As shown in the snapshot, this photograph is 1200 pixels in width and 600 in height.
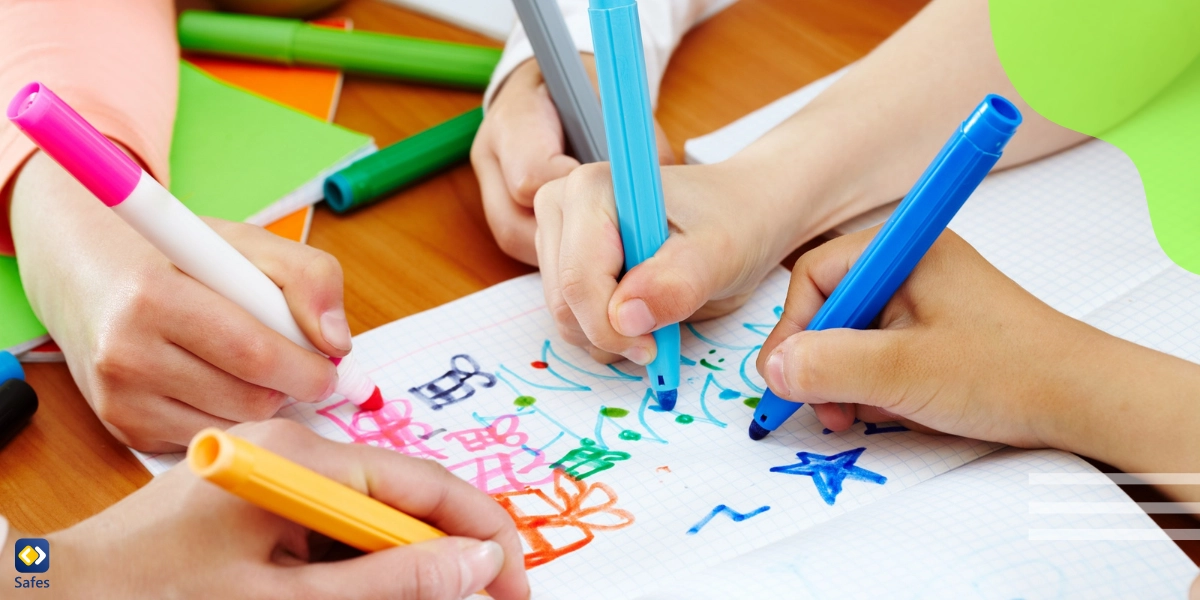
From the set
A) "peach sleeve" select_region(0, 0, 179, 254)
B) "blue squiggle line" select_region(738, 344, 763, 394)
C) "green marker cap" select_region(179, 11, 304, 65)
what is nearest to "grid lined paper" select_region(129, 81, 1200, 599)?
"blue squiggle line" select_region(738, 344, 763, 394)

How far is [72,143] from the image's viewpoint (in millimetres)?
346

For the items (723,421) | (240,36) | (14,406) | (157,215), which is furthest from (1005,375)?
(240,36)

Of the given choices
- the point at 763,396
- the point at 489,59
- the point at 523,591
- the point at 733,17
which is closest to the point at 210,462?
the point at 523,591

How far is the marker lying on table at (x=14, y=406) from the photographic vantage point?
1.50 feet

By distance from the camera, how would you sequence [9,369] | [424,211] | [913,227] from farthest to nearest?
[424,211] < [9,369] < [913,227]

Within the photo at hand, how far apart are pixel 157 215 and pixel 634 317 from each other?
0.67ft

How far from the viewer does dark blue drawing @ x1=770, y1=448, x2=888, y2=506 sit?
0.40 meters

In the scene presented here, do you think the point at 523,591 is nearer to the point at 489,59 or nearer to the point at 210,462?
the point at 210,462

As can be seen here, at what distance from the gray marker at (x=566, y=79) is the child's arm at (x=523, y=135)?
0.05ft

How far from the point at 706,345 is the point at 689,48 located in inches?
12.8

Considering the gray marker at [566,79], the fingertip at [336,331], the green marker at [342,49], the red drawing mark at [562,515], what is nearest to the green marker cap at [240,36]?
the green marker at [342,49]

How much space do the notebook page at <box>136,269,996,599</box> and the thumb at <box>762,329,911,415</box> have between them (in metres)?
0.04

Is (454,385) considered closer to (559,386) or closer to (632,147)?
(559,386)

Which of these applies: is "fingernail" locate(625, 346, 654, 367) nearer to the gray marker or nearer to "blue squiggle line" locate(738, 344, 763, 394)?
"blue squiggle line" locate(738, 344, 763, 394)
